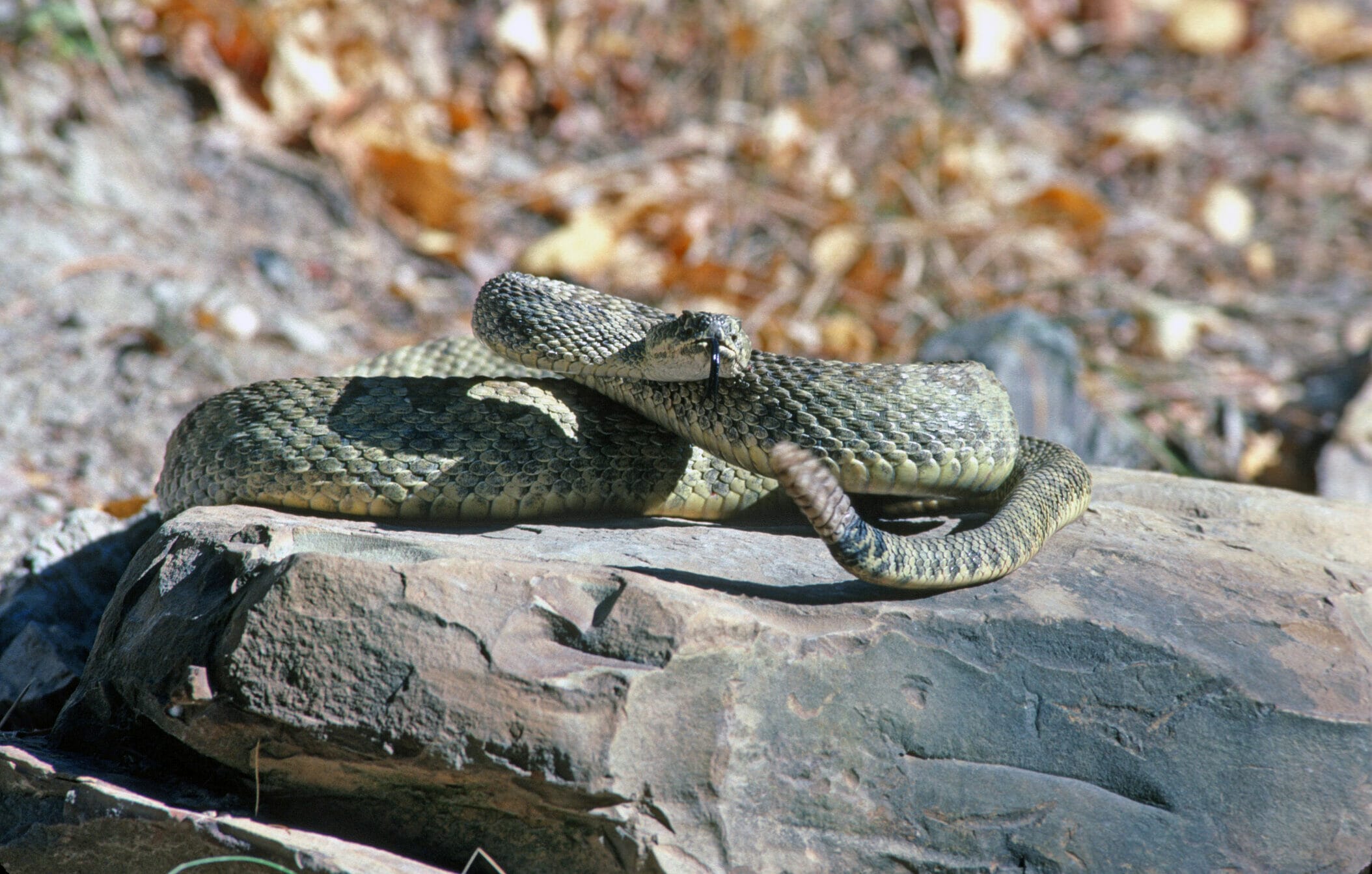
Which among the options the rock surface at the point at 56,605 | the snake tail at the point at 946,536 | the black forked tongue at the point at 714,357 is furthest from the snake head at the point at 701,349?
the rock surface at the point at 56,605

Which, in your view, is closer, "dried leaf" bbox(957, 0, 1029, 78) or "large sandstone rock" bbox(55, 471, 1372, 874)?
"large sandstone rock" bbox(55, 471, 1372, 874)

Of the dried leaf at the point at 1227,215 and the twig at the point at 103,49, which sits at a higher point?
the twig at the point at 103,49

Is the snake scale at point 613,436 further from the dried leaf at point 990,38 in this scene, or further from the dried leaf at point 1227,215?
the dried leaf at point 990,38

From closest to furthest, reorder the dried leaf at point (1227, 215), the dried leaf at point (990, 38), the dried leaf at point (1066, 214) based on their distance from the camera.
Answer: the dried leaf at point (1066, 214) → the dried leaf at point (1227, 215) → the dried leaf at point (990, 38)

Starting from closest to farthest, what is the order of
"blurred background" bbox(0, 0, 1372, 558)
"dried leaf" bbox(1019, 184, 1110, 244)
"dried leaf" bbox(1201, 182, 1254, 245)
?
"blurred background" bbox(0, 0, 1372, 558) → "dried leaf" bbox(1019, 184, 1110, 244) → "dried leaf" bbox(1201, 182, 1254, 245)

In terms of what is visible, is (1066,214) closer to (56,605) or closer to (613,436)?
(613,436)

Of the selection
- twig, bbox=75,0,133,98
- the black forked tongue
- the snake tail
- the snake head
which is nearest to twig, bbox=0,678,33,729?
the snake head

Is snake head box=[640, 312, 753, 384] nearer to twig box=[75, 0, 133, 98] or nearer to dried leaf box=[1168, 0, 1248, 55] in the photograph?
twig box=[75, 0, 133, 98]

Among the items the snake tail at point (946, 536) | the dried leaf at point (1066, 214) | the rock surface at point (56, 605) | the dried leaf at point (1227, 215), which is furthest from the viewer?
the dried leaf at point (1227, 215)
